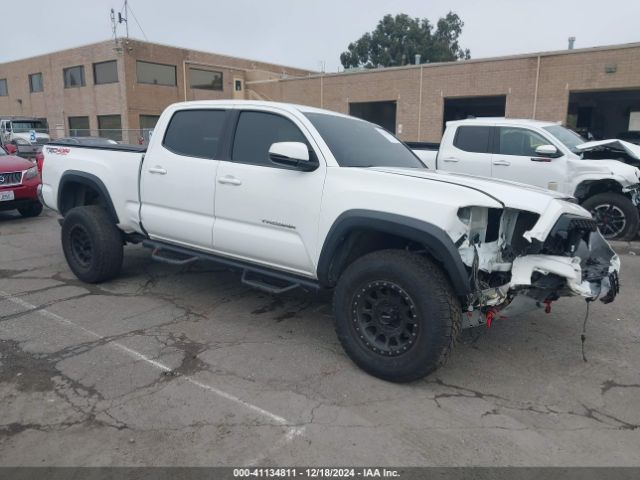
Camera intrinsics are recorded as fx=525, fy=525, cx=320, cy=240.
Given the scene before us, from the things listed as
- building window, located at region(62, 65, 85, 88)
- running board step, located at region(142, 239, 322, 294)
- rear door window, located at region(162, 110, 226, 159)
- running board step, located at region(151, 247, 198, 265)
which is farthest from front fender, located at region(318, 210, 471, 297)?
building window, located at region(62, 65, 85, 88)

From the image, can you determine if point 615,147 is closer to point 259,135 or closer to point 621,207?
point 621,207

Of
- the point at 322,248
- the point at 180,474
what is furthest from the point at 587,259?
the point at 180,474

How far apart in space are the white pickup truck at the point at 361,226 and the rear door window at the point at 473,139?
428 cm

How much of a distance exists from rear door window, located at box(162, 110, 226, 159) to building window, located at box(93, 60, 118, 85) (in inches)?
1253

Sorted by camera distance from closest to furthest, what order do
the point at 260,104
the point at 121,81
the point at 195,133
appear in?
the point at 260,104, the point at 195,133, the point at 121,81

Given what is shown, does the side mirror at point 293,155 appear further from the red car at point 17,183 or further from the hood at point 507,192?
the red car at point 17,183

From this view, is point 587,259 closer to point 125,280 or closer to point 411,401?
point 411,401

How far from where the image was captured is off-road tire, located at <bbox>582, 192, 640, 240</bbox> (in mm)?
8156

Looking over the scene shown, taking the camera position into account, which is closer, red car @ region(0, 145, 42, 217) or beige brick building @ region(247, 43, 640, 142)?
red car @ region(0, 145, 42, 217)

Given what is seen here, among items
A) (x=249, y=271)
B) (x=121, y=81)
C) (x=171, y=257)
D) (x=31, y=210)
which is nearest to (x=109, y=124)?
(x=121, y=81)

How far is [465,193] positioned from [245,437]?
6.72 ft

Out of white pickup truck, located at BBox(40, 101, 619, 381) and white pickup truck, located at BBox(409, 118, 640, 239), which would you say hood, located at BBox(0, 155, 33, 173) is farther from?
white pickup truck, located at BBox(409, 118, 640, 239)

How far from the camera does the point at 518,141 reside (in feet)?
28.5

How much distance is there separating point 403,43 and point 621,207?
2160 inches
